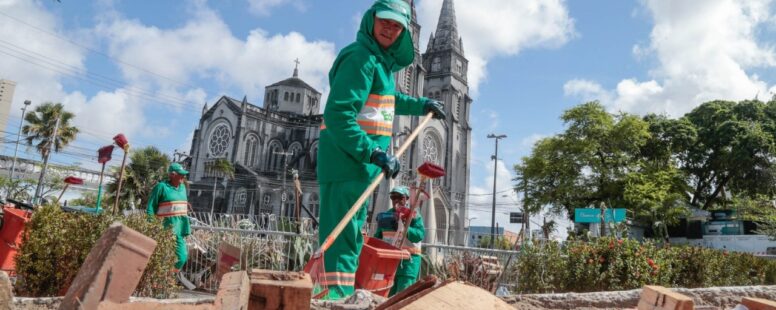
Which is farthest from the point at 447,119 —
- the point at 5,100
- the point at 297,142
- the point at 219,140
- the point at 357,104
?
the point at 357,104

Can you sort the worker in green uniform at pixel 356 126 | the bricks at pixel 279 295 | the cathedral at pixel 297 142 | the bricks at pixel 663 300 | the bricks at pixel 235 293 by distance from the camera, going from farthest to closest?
1. the cathedral at pixel 297 142
2. the worker in green uniform at pixel 356 126
3. the bricks at pixel 663 300
4. the bricks at pixel 279 295
5. the bricks at pixel 235 293

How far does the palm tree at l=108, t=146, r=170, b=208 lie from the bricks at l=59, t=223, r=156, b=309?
30.9 meters

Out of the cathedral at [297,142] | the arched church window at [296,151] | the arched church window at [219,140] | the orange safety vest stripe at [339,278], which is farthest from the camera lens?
→ the arched church window at [296,151]

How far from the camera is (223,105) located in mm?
48594

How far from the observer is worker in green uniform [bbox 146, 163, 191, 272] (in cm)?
613

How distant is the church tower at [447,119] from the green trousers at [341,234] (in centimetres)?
4254

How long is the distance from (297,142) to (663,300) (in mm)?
49201

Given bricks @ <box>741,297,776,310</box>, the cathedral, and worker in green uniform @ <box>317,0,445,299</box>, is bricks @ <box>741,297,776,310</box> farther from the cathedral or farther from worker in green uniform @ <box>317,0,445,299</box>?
the cathedral

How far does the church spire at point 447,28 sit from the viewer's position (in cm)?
5553

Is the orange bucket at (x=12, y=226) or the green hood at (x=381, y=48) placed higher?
the green hood at (x=381, y=48)

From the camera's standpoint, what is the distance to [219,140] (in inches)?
1922

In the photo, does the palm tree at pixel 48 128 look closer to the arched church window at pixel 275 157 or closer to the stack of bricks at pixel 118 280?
the arched church window at pixel 275 157

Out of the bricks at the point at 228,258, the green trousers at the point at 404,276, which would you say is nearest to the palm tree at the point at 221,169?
the bricks at the point at 228,258

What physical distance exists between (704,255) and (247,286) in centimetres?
783
